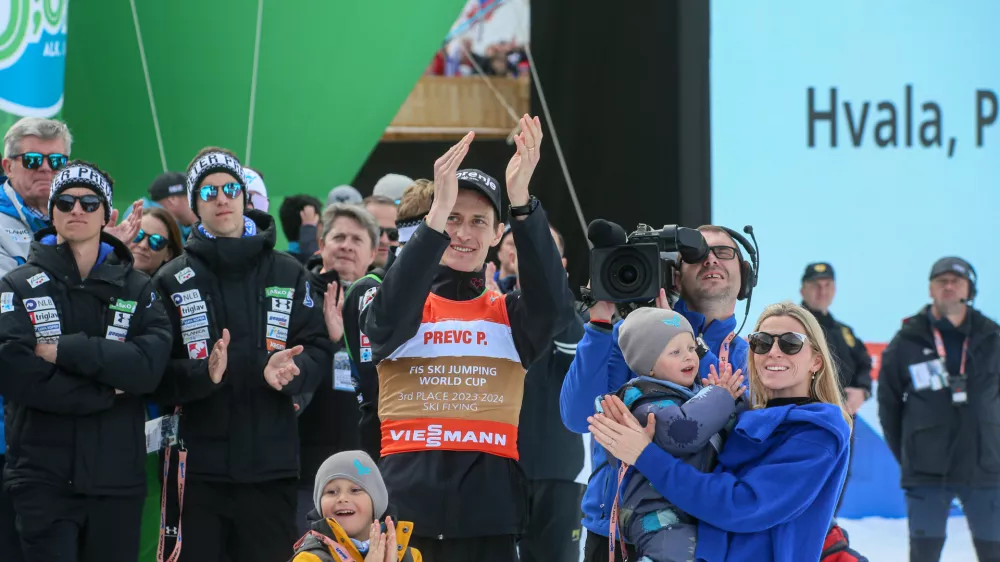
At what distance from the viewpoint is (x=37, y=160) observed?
432cm

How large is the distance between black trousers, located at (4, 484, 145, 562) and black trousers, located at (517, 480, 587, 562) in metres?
1.48

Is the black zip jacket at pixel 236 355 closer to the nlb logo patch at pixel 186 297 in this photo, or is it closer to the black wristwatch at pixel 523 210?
the nlb logo patch at pixel 186 297

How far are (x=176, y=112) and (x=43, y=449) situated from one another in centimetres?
340

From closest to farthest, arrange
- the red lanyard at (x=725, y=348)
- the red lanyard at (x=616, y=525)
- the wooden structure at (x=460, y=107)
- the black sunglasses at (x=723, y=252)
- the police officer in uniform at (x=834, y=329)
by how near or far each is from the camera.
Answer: the red lanyard at (x=616, y=525), the red lanyard at (x=725, y=348), the black sunglasses at (x=723, y=252), the police officer in uniform at (x=834, y=329), the wooden structure at (x=460, y=107)

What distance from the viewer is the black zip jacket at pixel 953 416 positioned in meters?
6.52

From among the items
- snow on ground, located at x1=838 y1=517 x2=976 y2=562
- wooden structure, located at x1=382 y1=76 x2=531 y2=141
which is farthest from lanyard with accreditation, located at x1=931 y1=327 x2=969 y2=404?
wooden structure, located at x1=382 y1=76 x2=531 y2=141

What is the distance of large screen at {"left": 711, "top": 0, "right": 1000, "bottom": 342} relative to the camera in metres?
7.49

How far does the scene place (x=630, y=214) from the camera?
7672 millimetres

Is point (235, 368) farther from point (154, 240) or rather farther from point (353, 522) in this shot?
point (353, 522)

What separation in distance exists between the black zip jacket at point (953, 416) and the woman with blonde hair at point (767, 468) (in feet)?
13.0

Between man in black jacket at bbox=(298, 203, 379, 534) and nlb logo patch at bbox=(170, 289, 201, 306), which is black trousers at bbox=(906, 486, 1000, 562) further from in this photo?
nlb logo patch at bbox=(170, 289, 201, 306)

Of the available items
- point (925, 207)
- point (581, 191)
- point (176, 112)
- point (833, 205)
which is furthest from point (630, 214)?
point (176, 112)

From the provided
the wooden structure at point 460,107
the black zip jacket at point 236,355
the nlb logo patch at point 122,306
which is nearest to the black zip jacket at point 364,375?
the black zip jacket at point 236,355

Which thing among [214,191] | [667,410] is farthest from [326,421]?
[667,410]
